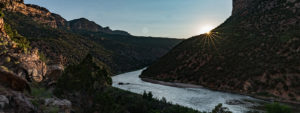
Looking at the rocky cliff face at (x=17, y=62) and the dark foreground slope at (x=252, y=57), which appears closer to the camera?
the rocky cliff face at (x=17, y=62)

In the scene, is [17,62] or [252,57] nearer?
[17,62]

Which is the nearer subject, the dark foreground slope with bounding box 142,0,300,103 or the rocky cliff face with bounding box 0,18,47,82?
the rocky cliff face with bounding box 0,18,47,82

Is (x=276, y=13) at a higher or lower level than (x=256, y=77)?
higher

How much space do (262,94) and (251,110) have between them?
11.9m

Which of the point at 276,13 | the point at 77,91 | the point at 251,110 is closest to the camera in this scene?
the point at 77,91

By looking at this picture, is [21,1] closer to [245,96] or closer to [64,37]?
[64,37]

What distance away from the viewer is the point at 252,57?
56500mm

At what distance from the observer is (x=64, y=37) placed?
124 meters

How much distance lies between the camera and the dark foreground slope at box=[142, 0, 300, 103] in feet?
→ 144

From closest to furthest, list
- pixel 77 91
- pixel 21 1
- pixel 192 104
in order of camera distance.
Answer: pixel 77 91 < pixel 192 104 < pixel 21 1

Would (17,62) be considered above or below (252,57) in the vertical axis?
below

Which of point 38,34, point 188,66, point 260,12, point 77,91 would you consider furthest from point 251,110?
point 38,34

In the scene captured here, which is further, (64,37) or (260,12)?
(64,37)

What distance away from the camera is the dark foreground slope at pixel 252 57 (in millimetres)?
44031
